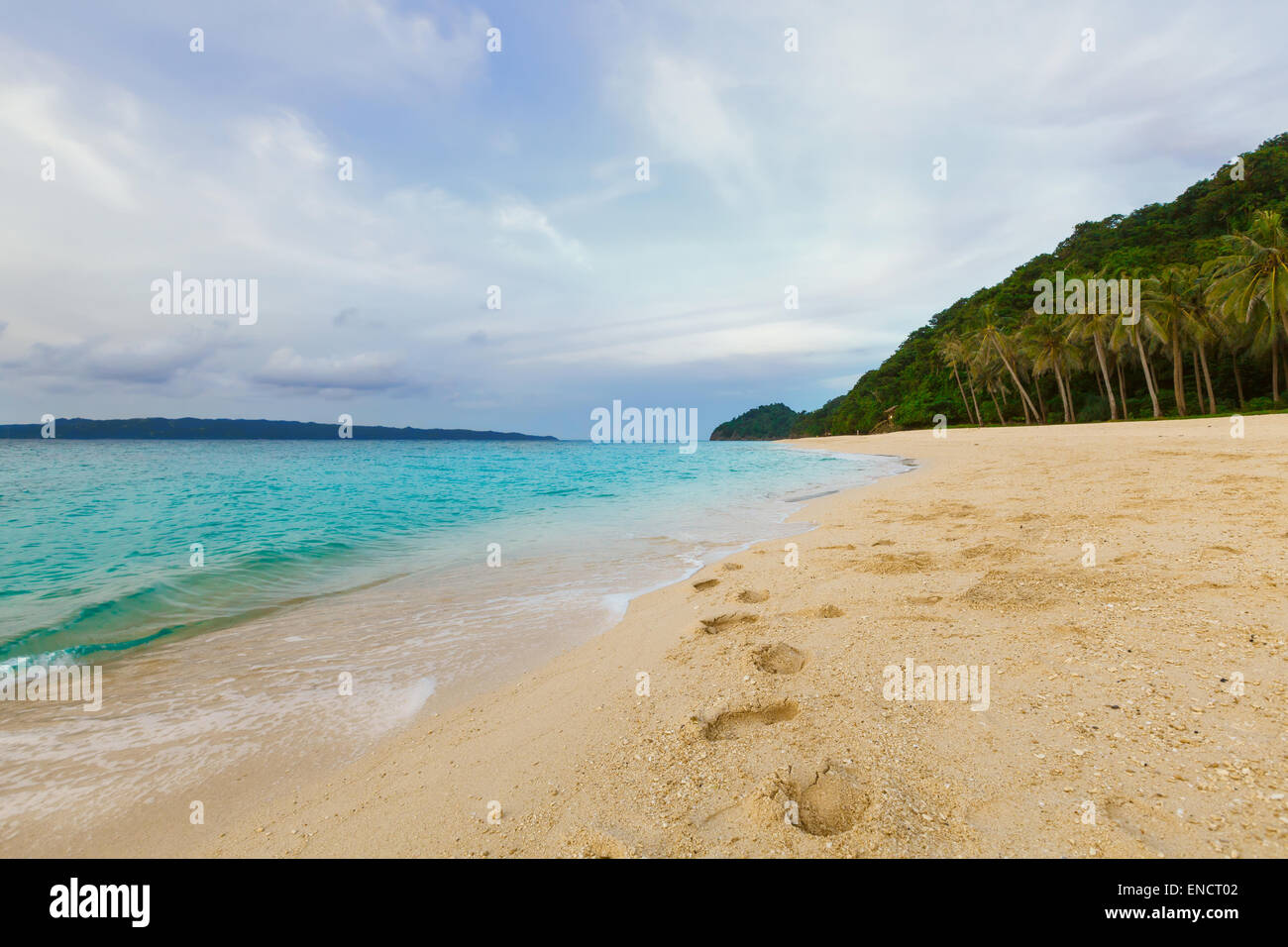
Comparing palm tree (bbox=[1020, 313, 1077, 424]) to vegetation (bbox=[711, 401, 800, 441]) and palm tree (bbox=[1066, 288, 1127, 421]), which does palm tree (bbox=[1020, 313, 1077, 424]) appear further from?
vegetation (bbox=[711, 401, 800, 441])

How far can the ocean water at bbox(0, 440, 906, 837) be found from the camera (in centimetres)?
376

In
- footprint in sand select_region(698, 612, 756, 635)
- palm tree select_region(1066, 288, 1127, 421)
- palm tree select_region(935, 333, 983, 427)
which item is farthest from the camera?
palm tree select_region(935, 333, 983, 427)

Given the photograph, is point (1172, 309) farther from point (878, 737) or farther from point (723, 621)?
point (878, 737)

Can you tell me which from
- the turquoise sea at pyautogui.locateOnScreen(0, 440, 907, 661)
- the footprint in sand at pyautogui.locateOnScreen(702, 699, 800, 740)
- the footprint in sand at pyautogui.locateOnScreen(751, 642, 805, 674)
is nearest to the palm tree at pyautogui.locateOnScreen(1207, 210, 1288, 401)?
the turquoise sea at pyautogui.locateOnScreen(0, 440, 907, 661)

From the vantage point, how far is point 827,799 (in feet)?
7.73

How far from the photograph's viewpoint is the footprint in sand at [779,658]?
12.7 ft

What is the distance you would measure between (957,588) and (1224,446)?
1673 centimetres

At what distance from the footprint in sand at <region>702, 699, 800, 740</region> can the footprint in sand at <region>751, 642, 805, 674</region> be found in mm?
547

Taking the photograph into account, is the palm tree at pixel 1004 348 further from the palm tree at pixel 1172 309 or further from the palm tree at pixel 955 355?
the palm tree at pixel 1172 309

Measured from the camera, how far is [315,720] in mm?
4035

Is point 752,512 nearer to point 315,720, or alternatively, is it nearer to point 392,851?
point 315,720

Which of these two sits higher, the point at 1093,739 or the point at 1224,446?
the point at 1224,446
